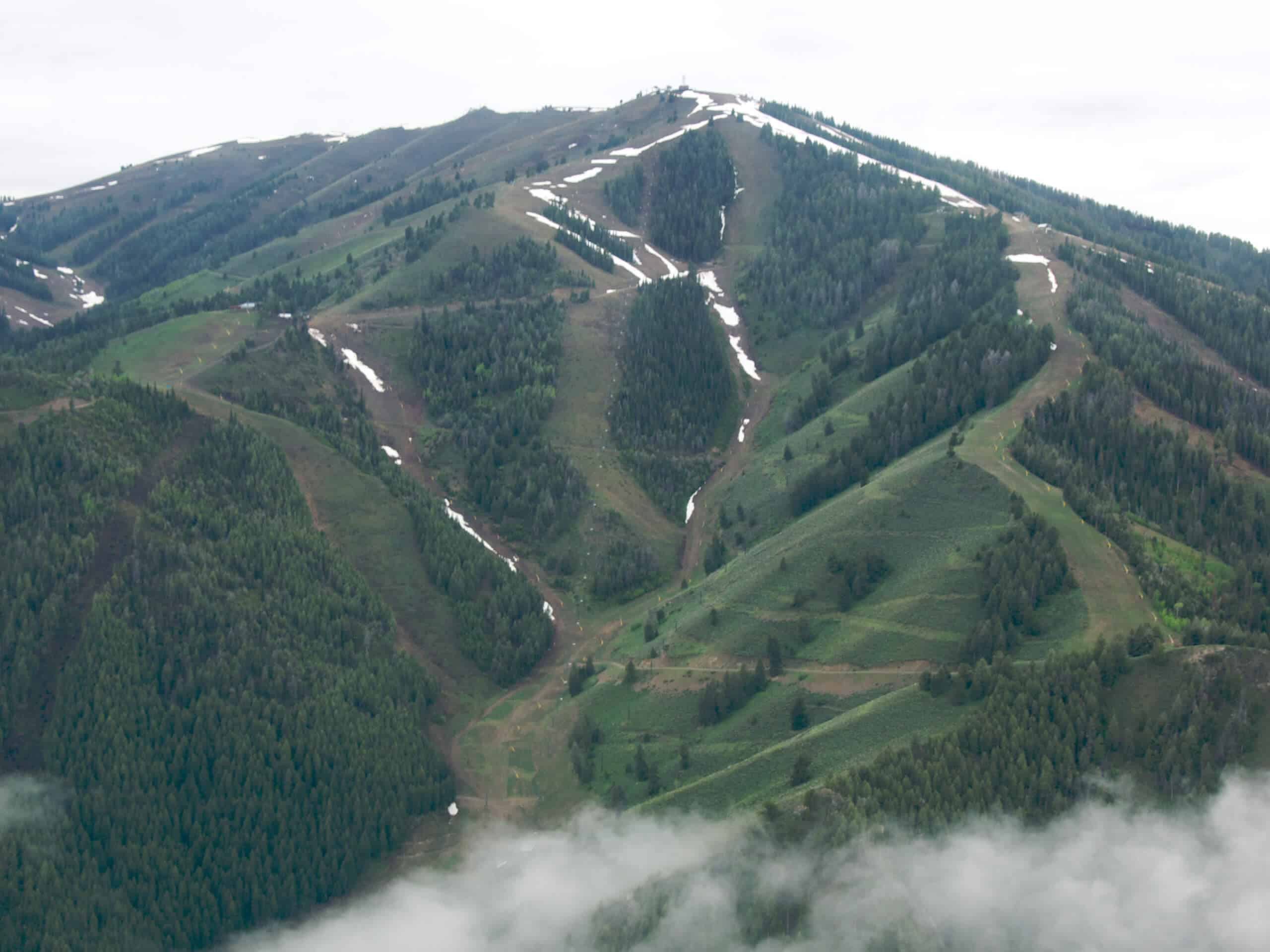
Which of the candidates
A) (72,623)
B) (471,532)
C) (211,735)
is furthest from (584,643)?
(72,623)

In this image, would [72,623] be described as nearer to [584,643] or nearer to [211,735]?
[211,735]

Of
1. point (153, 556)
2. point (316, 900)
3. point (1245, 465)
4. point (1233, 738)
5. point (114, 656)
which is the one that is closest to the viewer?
point (1233, 738)

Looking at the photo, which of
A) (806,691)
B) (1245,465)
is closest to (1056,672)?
(806,691)

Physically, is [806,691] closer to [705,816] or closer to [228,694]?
[705,816]

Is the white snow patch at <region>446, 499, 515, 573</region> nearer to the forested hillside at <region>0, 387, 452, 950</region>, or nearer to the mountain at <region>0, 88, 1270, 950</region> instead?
the mountain at <region>0, 88, 1270, 950</region>

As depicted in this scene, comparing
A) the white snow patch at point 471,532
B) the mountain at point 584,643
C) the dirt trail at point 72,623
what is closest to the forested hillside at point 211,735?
the mountain at point 584,643

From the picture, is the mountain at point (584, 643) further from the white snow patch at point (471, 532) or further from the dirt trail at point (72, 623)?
the white snow patch at point (471, 532)

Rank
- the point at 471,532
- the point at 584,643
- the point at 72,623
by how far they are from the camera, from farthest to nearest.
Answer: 1. the point at 471,532
2. the point at 584,643
3. the point at 72,623
